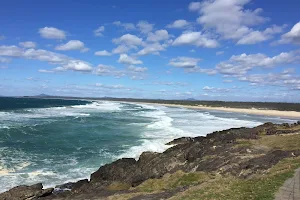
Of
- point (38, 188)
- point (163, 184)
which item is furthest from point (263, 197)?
point (38, 188)

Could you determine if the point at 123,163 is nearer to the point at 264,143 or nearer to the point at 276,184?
the point at 264,143

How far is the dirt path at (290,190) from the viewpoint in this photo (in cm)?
1444

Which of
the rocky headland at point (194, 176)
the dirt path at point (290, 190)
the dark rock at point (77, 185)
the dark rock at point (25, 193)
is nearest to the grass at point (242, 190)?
the rocky headland at point (194, 176)

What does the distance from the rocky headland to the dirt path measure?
14.5 inches

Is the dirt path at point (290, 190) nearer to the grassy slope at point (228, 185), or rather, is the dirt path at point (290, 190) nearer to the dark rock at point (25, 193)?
the grassy slope at point (228, 185)

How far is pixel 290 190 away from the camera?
1551cm

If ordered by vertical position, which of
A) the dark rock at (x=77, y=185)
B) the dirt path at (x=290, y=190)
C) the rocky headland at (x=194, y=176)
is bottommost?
the dark rock at (x=77, y=185)

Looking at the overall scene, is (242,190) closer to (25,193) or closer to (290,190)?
(290,190)

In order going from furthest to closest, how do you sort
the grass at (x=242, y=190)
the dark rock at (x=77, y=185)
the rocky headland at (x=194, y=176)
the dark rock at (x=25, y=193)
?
the dark rock at (x=77, y=185) → the dark rock at (x=25, y=193) → the rocky headland at (x=194, y=176) → the grass at (x=242, y=190)

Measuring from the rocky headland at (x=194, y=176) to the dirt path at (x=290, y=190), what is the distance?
1.21ft

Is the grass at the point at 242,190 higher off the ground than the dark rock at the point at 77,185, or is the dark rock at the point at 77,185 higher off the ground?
the grass at the point at 242,190

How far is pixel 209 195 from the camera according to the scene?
16.1 metres

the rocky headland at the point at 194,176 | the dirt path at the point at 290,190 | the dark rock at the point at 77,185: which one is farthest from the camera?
the dark rock at the point at 77,185

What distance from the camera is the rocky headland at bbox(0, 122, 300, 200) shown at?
17.4m
